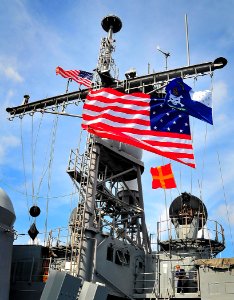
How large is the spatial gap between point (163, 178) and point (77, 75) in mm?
6971

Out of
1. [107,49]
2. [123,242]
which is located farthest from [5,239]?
[107,49]

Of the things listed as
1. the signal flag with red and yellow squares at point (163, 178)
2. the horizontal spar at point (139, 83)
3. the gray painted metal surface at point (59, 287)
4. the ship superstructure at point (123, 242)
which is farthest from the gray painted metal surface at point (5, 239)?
the gray painted metal surface at point (59, 287)

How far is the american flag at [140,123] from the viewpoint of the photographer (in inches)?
591

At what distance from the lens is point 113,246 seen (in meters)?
15.9

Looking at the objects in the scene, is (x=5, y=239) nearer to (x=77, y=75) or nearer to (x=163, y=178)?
(x=163, y=178)

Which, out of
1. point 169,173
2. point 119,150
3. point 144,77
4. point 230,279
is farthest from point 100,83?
point 230,279

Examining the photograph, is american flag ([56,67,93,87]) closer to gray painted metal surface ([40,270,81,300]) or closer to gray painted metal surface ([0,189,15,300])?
gray painted metal surface ([0,189,15,300])

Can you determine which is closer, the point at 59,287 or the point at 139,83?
the point at 59,287

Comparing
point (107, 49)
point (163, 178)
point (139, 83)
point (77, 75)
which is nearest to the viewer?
point (163, 178)

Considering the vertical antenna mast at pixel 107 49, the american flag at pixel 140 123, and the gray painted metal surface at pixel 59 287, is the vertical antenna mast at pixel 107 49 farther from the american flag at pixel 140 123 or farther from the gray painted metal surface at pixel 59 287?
the gray painted metal surface at pixel 59 287

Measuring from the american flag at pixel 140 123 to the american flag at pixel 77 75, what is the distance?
3.30 m

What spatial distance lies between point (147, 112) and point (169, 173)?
3.63m

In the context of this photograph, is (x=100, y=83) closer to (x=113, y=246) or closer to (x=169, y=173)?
(x=169, y=173)

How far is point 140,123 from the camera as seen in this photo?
15.7m
